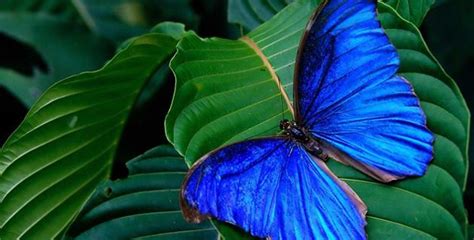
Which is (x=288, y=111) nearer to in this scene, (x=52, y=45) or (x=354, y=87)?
(x=354, y=87)

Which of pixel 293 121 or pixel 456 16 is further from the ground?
pixel 293 121

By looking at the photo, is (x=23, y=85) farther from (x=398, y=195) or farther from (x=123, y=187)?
(x=398, y=195)

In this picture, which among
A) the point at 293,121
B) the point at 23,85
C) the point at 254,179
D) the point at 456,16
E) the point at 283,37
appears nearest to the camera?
the point at 254,179

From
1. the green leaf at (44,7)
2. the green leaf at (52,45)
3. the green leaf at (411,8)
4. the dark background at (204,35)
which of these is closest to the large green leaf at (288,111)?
the green leaf at (411,8)

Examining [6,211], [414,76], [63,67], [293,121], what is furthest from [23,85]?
[414,76]

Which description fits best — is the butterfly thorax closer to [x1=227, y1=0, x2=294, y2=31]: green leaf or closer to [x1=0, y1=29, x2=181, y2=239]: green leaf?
[x1=0, y1=29, x2=181, y2=239]: green leaf

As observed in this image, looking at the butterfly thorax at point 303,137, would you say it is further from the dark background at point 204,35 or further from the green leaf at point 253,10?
the dark background at point 204,35

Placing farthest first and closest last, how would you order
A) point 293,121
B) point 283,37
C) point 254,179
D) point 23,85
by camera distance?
point 23,85
point 283,37
point 293,121
point 254,179

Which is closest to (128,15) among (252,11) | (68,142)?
(252,11)
